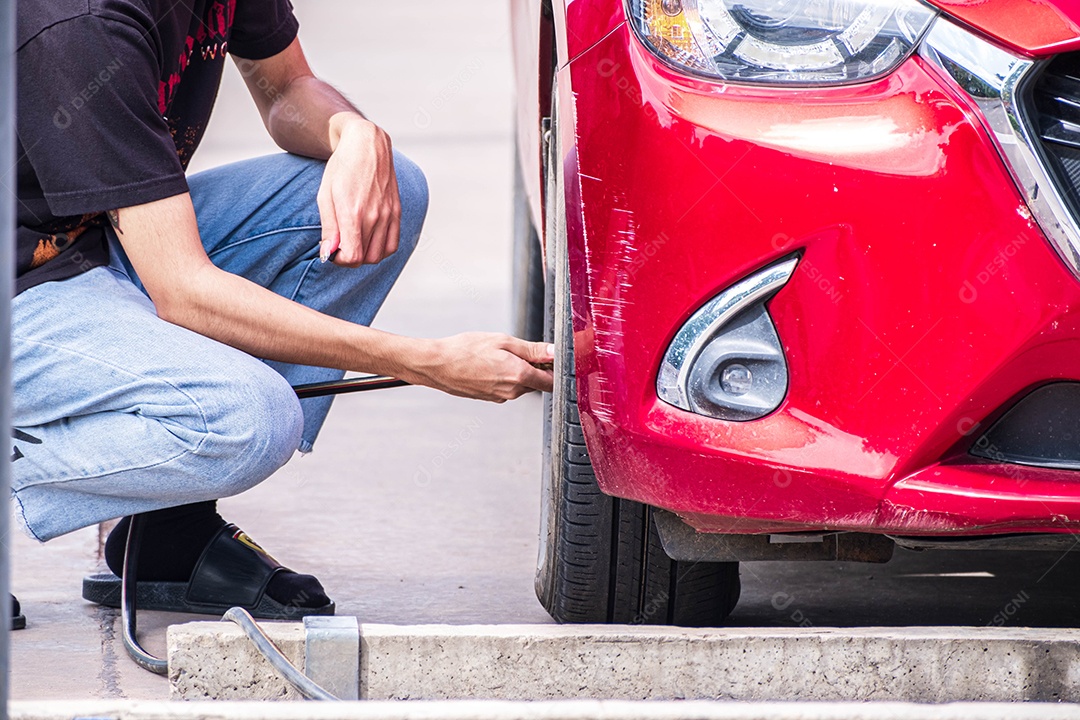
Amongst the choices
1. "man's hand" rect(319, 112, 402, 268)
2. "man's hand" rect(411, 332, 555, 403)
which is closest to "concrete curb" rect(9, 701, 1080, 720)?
"man's hand" rect(411, 332, 555, 403)

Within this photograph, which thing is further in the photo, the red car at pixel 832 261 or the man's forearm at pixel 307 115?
the man's forearm at pixel 307 115

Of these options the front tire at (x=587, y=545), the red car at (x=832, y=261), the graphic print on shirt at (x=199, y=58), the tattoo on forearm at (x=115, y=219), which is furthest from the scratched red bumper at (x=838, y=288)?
the graphic print on shirt at (x=199, y=58)

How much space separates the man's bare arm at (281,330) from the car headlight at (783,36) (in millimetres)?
582

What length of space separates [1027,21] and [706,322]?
1.62 feet

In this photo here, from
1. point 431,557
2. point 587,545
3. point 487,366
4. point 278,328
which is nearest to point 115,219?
point 278,328

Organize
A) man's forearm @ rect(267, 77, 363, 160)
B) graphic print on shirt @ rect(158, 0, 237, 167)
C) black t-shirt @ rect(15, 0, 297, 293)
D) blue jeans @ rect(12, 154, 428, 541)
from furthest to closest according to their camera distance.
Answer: man's forearm @ rect(267, 77, 363, 160) → graphic print on shirt @ rect(158, 0, 237, 167) → blue jeans @ rect(12, 154, 428, 541) → black t-shirt @ rect(15, 0, 297, 293)

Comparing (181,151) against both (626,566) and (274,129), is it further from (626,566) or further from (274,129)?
(626,566)

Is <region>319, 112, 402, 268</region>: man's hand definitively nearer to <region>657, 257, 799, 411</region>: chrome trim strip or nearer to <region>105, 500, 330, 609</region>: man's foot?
<region>105, 500, 330, 609</region>: man's foot

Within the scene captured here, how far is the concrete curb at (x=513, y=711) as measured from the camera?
1409 millimetres

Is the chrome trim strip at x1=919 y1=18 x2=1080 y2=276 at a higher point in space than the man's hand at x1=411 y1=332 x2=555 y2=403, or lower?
higher

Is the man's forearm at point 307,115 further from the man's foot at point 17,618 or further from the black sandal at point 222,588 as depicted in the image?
the man's foot at point 17,618

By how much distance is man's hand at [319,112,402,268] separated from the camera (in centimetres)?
216

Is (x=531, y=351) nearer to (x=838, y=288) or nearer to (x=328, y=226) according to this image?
(x=328, y=226)

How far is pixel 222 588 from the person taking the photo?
2.24 meters
